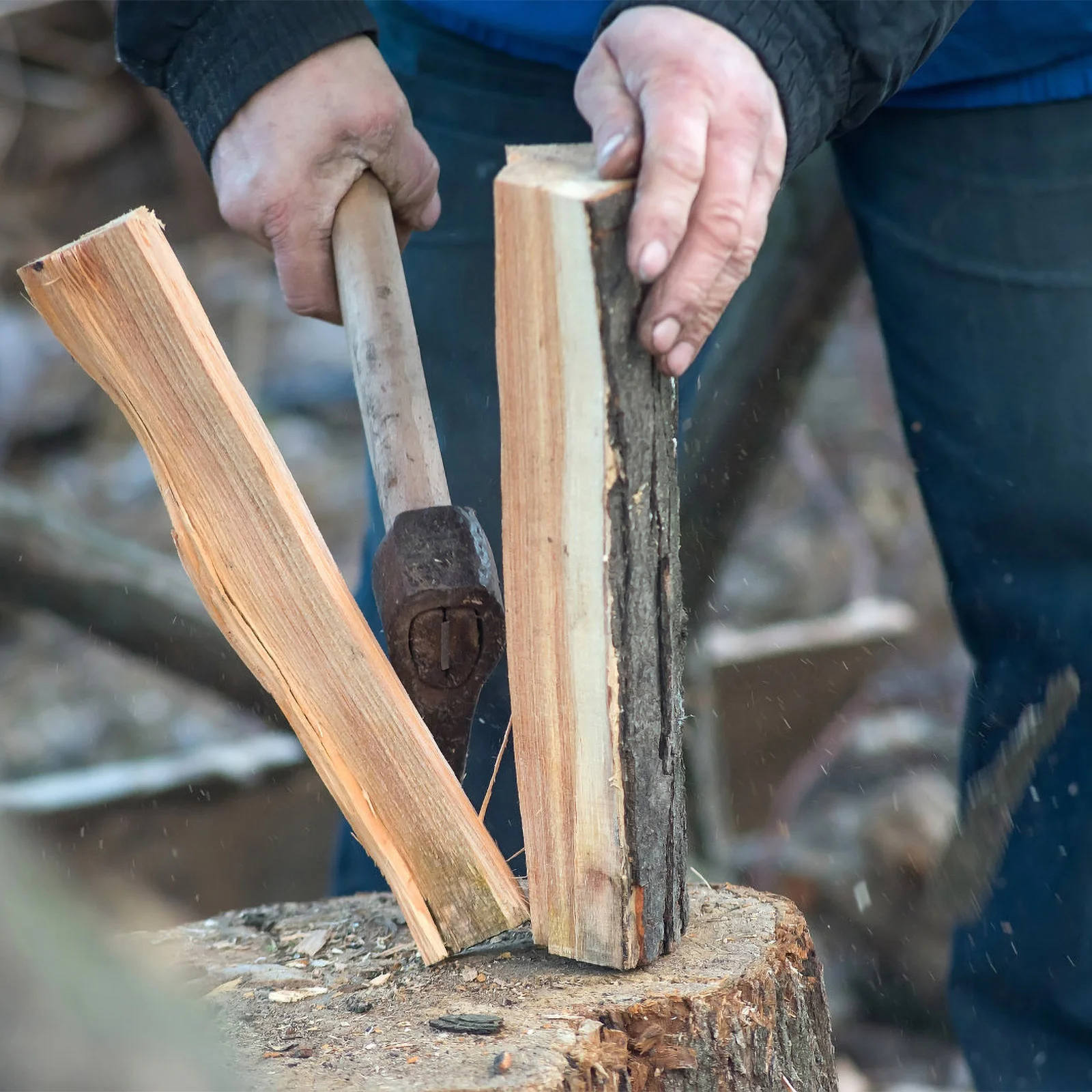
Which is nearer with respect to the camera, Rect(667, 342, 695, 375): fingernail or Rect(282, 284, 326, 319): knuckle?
Rect(667, 342, 695, 375): fingernail

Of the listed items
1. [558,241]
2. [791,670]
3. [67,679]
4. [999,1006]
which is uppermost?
[558,241]

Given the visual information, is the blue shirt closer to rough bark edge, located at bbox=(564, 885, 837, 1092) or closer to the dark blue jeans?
the dark blue jeans

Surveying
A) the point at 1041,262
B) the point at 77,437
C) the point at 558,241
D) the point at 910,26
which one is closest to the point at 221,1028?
the point at 558,241

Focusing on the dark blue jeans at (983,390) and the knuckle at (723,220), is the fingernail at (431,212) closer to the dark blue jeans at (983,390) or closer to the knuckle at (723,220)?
the dark blue jeans at (983,390)

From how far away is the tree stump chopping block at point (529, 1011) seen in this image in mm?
1085

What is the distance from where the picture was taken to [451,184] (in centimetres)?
186

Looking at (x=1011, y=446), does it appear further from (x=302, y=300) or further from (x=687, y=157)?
(x=302, y=300)

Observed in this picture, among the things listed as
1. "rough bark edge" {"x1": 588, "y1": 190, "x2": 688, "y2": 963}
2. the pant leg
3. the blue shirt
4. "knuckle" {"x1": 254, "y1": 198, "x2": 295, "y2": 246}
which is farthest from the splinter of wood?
the pant leg

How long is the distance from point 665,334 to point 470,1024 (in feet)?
2.17

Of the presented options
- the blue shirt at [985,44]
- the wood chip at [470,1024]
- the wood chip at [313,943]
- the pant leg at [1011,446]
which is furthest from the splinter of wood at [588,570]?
the pant leg at [1011,446]

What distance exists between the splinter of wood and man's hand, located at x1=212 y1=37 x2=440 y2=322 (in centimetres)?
38

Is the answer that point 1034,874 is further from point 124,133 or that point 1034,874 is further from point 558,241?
point 124,133

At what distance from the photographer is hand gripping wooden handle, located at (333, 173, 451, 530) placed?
137cm

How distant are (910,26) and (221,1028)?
119cm
